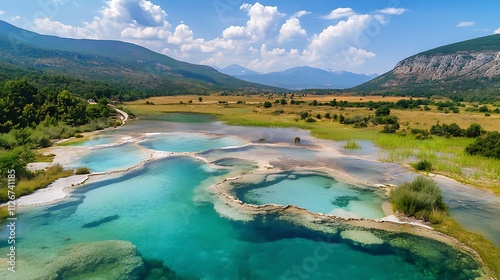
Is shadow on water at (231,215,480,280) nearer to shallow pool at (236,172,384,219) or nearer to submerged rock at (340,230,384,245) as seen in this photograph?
submerged rock at (340,230,384,245)

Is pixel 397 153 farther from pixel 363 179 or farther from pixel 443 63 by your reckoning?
pixel 443 63

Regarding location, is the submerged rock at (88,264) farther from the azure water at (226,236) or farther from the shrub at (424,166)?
the shrub at (424,166)

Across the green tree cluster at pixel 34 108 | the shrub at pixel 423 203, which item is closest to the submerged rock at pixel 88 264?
the shrub at pixel 423 203

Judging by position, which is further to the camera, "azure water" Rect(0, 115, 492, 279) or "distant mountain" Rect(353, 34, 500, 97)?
"distant mountain" Rect(353, 34, 500, 97)

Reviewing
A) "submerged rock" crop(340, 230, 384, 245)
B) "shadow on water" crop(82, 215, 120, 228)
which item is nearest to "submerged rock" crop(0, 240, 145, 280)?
"shadow on water" crop(82, 215, 120, 228)

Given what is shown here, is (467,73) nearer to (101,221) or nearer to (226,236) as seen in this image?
(226,236)

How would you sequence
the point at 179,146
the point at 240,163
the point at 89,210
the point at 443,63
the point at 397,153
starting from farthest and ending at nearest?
the point at 443,63, the point at 179,146, the point at 397,153, the point at 240,163, the point at 89,210

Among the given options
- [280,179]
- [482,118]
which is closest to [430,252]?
[280,179]
